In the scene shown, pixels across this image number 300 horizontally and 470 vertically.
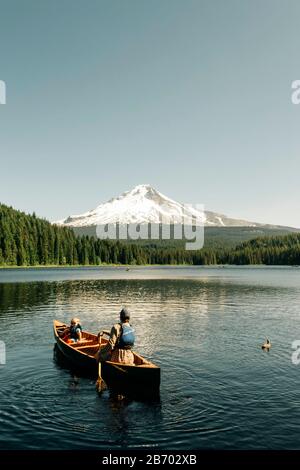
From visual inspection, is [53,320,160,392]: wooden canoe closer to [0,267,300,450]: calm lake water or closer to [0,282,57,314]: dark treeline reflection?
[0,267,300,450]: calm lake water

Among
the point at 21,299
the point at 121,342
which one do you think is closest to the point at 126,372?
the point at 121,342

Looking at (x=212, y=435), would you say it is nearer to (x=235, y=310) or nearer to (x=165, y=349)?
(x=165, y=349)

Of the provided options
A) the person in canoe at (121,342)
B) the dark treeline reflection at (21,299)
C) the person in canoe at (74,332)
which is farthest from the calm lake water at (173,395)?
the dark treeline reflection at (21,299)

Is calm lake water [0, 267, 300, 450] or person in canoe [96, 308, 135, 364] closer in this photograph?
calm lake water [0, 267, 300, 450]

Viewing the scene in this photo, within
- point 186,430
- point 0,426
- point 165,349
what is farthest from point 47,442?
point 165,349

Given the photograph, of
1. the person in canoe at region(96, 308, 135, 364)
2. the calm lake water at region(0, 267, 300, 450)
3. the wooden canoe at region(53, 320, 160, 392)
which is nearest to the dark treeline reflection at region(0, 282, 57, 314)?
the calm lake water at region(0, 267, 300, 450)

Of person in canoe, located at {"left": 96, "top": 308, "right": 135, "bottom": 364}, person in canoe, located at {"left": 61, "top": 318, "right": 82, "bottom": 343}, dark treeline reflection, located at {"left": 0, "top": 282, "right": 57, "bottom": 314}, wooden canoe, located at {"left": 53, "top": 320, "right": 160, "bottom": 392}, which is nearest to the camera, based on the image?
wooden canoe, located at {"left": 53, "top": 320, "right": 160, "bottom": 392}

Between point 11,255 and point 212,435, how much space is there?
575 feet

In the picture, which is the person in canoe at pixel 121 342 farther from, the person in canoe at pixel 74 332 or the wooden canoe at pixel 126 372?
the person in canoe at pixel 74 332

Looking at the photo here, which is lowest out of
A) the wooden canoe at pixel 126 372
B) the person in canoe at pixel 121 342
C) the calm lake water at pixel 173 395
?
the calm lake water at pixel 173 395

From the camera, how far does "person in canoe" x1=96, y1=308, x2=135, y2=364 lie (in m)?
20.8

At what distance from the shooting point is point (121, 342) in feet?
68.9

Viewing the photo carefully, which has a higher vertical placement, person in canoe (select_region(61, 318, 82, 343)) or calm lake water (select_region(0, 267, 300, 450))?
person in canoe (select_region(61, 318, 82, 343))

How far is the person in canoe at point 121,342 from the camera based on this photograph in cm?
2075
